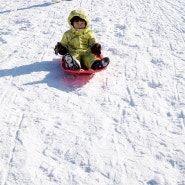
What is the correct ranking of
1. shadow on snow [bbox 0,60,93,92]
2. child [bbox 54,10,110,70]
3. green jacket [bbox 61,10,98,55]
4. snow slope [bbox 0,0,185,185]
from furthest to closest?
green jacket [bbox 61,10,98,55] → child [bbox 54,10,110,70] → shadow on snow [bbox 0,60,93,92] → snow slope [bbox 0,0,185,185]

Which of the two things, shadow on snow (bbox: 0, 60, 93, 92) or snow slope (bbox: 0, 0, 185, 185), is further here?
shadow on snow (bbox: 0, 60, 93, 92)

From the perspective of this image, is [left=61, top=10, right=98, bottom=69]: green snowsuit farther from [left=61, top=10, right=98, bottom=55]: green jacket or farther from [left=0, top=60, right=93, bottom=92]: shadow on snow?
[left=0, top=60, right=93, bottom=92]: shadow on snow

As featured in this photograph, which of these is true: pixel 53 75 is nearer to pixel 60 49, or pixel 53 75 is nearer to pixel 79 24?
pixel 60 49

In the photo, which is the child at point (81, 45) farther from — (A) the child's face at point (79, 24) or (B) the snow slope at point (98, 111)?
(B) the snow slope at point (98, 111)

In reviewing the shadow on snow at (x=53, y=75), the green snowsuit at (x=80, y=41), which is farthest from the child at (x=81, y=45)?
the shadow on snow at (x=53, y=75)

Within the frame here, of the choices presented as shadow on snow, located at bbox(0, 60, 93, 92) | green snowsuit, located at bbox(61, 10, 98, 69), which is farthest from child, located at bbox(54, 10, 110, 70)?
shadow on snow, located at bbox(0, 60, 93, 92)

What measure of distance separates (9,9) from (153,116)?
528 cm

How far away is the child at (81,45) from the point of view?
4648 millimetres

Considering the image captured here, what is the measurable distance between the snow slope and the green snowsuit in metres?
0.29

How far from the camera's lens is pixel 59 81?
460cm

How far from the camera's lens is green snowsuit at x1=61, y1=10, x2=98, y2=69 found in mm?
4781

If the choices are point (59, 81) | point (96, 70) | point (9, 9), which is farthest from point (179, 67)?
point (9, 9)

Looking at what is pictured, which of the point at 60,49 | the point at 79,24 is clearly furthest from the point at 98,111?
the point at 79,24

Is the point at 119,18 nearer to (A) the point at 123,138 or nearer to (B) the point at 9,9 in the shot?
(B) the point at 9,9
